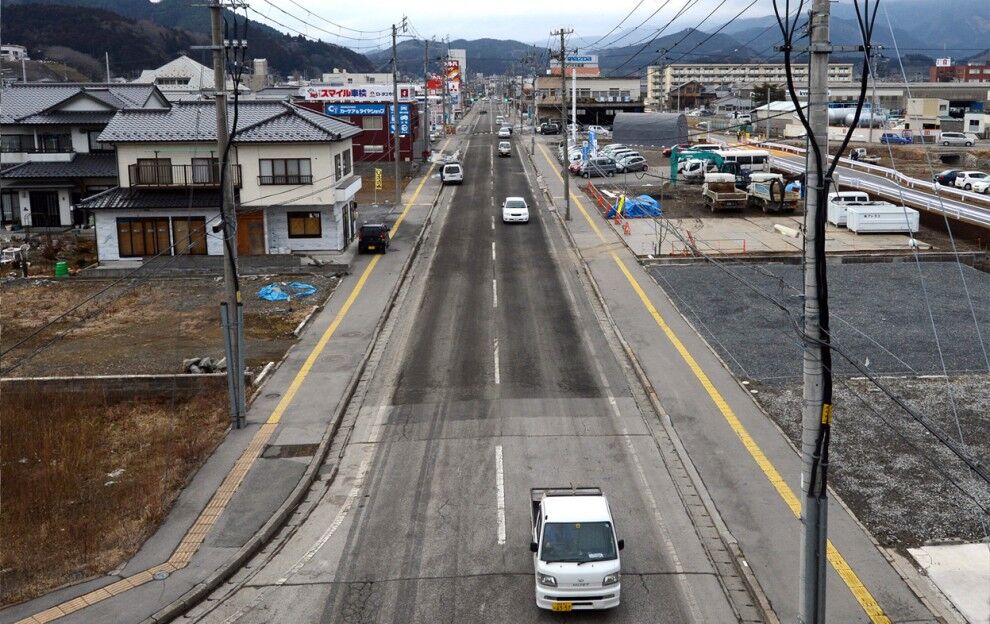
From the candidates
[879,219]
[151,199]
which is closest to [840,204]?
[879,219]

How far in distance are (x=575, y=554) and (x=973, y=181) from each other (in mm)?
51927

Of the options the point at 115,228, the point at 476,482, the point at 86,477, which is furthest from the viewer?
the point at 115,228

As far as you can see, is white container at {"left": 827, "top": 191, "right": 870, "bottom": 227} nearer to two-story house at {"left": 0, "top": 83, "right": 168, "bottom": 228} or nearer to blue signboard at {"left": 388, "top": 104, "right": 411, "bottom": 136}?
two-story house at {"left": 0, "top": 83, "right": 168, "bottom": 228}

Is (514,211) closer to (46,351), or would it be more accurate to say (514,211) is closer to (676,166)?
(676,166)

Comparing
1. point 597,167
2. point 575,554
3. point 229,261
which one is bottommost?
point 575,554

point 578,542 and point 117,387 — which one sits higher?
point 117,387

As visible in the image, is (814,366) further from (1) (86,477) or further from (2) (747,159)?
(2) (747,159)

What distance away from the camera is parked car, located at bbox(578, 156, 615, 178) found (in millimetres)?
65188

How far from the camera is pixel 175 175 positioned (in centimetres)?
3819

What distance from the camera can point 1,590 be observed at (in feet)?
44.5

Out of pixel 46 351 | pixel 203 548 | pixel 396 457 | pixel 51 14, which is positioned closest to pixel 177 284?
pixel 46 351

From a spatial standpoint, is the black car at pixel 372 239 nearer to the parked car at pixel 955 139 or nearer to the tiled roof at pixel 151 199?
the tiled roof at pixel 151 199

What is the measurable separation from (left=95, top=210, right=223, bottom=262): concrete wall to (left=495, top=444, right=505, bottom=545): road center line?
23035 mm

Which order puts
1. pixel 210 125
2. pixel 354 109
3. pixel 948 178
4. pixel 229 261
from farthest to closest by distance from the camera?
pixel 354 109 < pixel 948 178 < pixel 210 125 < pixel 229 261
